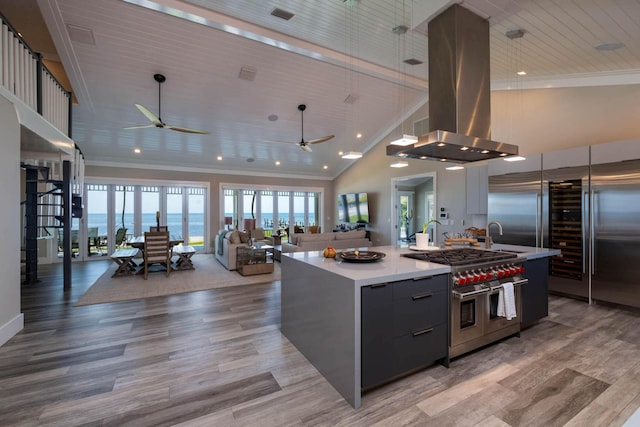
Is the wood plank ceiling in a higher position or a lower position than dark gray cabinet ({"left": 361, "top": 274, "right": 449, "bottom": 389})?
higher

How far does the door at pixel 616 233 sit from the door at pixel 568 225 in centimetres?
10

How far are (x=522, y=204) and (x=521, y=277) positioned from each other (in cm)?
243

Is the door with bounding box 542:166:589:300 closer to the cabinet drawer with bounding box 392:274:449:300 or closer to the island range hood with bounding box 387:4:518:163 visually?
the island range hood with bounding box 387:4:518:163

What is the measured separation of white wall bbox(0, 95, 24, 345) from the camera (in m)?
2.98

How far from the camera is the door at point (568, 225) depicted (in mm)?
4162

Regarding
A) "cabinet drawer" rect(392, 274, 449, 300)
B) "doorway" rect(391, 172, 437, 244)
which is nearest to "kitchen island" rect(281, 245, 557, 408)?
"cabinet drawer" rect(392, 274, 449, 300)

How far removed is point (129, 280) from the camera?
18.2ft

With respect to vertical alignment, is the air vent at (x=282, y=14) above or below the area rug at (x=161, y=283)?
above

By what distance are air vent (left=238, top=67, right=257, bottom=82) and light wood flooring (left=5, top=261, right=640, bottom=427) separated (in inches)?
171

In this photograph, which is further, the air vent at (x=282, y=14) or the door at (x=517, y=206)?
the door at (x=517, y=206)

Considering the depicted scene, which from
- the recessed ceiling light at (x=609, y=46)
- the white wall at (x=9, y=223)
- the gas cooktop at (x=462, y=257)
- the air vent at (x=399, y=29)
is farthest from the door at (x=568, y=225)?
the white wall at (x=9, y=223)

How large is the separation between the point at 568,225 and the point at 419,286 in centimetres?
370

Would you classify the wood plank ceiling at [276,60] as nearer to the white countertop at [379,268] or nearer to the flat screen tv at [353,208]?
the flat screen tv at [353,208]

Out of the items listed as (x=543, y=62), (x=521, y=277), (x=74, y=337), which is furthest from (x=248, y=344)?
(x=543, y=62)
